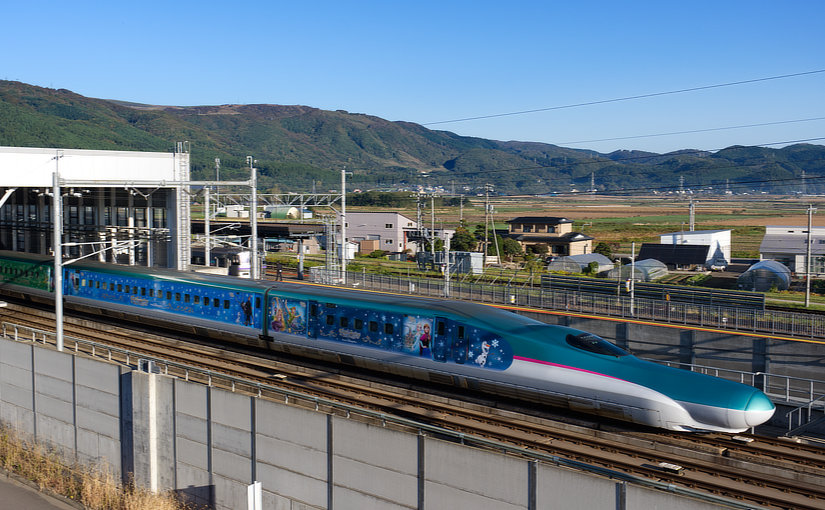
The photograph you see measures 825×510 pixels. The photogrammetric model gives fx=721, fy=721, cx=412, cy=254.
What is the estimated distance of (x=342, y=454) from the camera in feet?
46.7

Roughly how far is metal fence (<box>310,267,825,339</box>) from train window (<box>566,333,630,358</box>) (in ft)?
46.4

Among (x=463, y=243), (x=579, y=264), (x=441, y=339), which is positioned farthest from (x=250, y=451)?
(x=463, y=243)

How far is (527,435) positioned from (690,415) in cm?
348

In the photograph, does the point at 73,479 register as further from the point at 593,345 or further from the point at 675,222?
the point at 675,222

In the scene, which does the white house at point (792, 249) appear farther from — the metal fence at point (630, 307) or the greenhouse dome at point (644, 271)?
the metal fence at point (630, 307)

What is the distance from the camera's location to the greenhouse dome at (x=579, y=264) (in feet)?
192

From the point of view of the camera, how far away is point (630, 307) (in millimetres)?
31391

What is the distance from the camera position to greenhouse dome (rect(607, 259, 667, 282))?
165 ft

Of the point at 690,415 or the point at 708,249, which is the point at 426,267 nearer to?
the point at 708,249

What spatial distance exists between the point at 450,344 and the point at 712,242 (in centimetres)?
5678

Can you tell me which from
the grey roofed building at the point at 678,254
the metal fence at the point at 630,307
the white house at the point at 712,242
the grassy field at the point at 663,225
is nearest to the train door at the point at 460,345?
the metal fence at the point at 630,307

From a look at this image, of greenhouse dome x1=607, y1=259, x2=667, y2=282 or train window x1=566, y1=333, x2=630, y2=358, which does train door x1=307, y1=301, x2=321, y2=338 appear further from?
greenhouse dome x1=607, y1=259, x2=667, y2=282

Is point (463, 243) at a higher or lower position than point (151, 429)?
higher

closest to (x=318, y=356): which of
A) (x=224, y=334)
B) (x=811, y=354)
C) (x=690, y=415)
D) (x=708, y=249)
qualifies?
(x=224, y=334)
